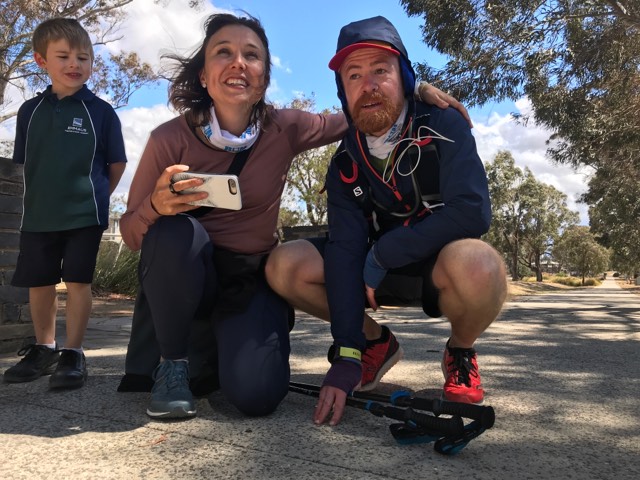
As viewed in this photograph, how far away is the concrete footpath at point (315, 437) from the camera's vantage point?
133 cm

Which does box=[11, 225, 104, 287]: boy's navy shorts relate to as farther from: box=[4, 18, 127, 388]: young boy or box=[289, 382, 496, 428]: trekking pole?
box=[289, 382, 496, 428]: trekking pole

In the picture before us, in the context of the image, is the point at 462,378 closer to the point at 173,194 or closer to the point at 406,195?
the point at 406,195

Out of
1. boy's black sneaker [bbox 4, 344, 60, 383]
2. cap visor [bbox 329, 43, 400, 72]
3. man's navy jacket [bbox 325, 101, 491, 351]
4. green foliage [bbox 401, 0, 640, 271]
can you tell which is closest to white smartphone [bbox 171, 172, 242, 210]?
man's navy jacket [bbox 325, 101, 491, 351]

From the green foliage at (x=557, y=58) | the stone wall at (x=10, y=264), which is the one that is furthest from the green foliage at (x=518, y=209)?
the stone wall at (x=10, y=264)

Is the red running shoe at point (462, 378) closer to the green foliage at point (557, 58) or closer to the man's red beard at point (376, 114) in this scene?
the man's red beard at point (376, 114)

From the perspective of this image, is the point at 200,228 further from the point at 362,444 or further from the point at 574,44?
the point at 574,44

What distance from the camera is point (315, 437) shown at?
1569 mm

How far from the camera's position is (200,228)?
1960 mm

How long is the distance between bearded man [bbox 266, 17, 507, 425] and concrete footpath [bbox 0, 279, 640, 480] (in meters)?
0.21

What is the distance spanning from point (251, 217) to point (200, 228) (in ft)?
0.97

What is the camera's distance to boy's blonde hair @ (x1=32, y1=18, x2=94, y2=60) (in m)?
2.60

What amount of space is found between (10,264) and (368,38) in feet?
8.25

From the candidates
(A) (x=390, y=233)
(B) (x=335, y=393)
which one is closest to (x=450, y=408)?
(B) (x=335, y=393)

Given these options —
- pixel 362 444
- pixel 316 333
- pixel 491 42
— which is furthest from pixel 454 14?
pixel 362 444
